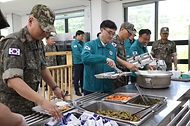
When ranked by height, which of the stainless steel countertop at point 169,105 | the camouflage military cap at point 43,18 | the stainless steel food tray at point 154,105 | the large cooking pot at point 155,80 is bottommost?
the stainless steel countertop at point 169,105

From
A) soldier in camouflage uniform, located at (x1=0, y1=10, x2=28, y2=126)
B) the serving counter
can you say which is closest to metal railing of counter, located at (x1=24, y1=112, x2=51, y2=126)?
the serving counter

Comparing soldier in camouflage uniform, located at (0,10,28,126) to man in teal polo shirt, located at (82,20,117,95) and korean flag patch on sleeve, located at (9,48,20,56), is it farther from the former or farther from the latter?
man in teal polo shirt, located at (82,20,117,95)

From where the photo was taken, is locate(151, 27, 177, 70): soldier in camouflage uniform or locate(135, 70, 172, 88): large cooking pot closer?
locate(135, 70, 172, 88): large cooking pot

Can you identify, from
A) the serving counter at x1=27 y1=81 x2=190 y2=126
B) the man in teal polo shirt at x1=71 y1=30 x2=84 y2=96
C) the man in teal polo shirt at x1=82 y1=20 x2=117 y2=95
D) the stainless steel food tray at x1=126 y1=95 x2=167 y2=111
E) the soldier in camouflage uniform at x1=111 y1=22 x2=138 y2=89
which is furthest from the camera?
the man in teal polo shirt at x1=71 y1=30 x2=84 y2=96

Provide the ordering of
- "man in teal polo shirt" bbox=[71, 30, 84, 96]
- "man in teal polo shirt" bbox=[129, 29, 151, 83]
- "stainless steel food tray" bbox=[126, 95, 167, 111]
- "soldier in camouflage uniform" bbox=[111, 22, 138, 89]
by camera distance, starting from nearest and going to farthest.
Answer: "stainless steel food tray" bbox=[126, 95, 167, 111]
"soldier in camouflage uniform" bbox=[111, 22, 138, 89]
"man in teal polo shirt" bbox=[129, 29, 151, 83]
"man in teal polo shirt" bbox=[71, 30, 84, 96]

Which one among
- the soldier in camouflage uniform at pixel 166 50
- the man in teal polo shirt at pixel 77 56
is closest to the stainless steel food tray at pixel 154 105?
the soldier in camouflage uniform at pixel 166 50

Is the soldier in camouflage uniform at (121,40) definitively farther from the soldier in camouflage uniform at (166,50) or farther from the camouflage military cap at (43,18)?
the soldier in camouflage uniform at (166,50)

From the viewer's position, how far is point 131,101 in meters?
1.37

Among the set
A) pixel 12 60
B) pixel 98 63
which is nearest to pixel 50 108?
pixel 12 60

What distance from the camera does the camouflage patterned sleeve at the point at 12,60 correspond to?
37.5 inches

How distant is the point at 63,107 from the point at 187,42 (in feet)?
13.6

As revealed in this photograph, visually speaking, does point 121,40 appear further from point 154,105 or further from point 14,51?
point 14,51

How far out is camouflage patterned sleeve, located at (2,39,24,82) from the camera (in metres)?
0.95

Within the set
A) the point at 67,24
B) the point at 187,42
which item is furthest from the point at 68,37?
the point at 187,42
